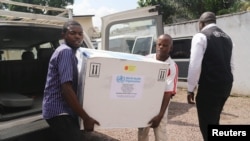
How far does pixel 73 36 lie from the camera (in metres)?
2.37

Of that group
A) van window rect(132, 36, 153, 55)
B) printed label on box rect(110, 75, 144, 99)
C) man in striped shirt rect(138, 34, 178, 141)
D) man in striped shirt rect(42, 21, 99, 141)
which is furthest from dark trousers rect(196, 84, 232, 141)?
van window rect(132, 36, 153, 55)

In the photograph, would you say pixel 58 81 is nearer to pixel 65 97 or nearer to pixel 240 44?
pixel 65 97

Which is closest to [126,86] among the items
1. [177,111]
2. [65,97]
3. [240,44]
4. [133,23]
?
[65,97]

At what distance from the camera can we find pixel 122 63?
2.34 meters

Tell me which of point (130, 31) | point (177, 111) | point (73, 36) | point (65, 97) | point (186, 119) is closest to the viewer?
point (65, 97)

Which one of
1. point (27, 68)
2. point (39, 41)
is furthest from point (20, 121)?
point (39, 41)

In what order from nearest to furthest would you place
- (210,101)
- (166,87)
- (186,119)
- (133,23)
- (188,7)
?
(166,87), (210,101), (133,23), (186,119), (188,7)

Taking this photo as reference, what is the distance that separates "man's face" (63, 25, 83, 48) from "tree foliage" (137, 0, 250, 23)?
12.3 m

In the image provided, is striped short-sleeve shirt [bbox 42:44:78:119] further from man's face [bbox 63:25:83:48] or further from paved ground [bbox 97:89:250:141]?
paved ground [bbox 97:89:250:141]

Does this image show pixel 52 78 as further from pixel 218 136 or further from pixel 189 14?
pixel 189 14

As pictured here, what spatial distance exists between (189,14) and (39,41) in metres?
12.7

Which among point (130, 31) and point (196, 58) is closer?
point (196, 58)

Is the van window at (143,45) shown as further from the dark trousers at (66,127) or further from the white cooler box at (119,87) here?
the dark trousers at (66,127)

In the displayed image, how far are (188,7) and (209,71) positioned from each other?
1338cm
